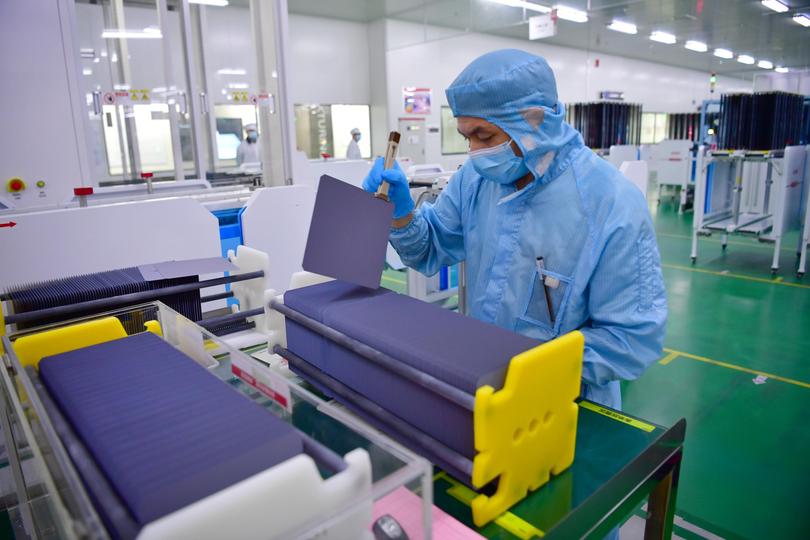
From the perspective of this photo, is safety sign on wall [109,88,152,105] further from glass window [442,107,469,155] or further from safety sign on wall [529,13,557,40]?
glass window [442,107,469,155]

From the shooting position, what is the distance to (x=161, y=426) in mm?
707

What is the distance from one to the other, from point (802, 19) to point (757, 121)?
221 inches

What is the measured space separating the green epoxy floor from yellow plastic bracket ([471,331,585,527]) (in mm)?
1822

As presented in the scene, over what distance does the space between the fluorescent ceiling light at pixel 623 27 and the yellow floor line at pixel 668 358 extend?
891 centimetres

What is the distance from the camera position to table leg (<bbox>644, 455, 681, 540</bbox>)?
1.12m

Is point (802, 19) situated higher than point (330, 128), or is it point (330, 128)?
point (802, 19)

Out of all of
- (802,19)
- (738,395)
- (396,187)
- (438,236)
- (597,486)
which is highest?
(802,19)

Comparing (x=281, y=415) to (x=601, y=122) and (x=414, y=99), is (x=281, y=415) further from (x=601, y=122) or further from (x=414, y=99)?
(x=414, y=99)

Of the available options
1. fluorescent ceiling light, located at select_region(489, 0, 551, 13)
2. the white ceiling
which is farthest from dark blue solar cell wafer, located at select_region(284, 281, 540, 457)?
the white ceiling

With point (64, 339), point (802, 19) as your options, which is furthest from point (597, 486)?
point (802, 19)

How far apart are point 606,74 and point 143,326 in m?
16.3

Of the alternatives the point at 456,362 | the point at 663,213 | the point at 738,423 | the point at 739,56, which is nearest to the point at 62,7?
the point at 456,362

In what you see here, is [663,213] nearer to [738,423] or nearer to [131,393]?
[738,423]

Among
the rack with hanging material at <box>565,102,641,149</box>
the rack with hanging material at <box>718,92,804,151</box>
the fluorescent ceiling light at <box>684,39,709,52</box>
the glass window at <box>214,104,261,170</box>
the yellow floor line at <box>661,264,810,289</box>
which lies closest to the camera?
the yellow floor line at <box>661,264,810,289</box>
